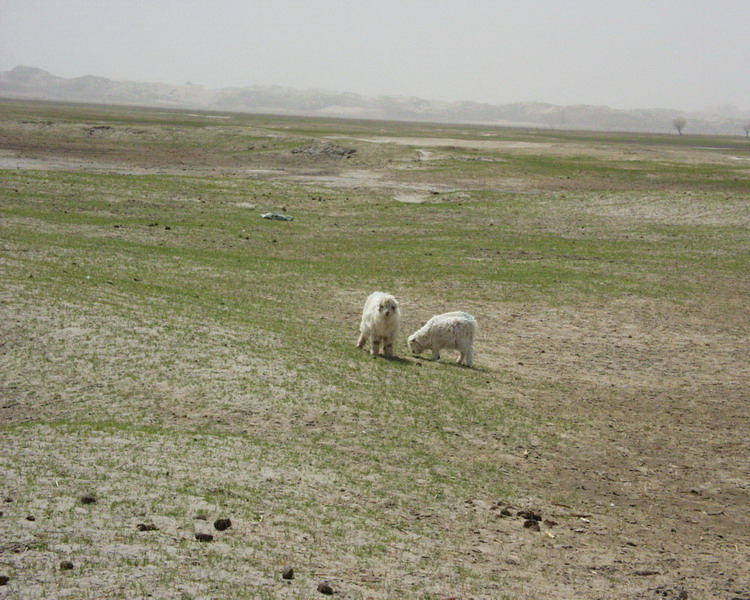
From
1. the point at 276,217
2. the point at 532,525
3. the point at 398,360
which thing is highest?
the point at 276,217

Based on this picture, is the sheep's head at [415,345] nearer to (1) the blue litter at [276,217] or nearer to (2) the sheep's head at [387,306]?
(2) the sheep's head at [387,306]

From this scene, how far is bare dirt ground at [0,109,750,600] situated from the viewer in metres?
9.86

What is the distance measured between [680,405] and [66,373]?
11901 mm

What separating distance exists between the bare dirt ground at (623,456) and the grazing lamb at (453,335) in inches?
25.2

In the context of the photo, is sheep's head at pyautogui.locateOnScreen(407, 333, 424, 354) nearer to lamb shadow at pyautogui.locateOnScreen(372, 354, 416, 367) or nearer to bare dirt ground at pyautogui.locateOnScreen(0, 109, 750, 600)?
lamb shadow at pyautogui.locateOnScreen(372, 354, 416, 367)

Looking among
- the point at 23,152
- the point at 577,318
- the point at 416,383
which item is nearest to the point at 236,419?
the point at 416,383

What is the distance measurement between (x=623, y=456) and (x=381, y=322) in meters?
6.08

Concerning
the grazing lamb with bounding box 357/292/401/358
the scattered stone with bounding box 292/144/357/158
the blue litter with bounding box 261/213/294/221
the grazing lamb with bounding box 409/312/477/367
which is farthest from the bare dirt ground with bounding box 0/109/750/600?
the scattered stone with bounding box 292/144/357/158

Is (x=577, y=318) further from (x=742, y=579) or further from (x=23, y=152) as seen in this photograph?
(x=23, y=152)

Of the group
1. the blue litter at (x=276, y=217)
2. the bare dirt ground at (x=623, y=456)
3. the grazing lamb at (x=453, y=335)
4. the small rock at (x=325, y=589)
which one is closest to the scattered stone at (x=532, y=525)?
the bare dirt ground at (x=623, y=456)

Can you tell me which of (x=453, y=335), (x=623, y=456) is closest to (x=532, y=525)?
(x=623, y=456)

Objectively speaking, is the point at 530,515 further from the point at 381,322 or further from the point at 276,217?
the point at 276,217

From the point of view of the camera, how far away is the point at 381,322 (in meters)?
18.3

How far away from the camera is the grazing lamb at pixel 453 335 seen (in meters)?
19.1
